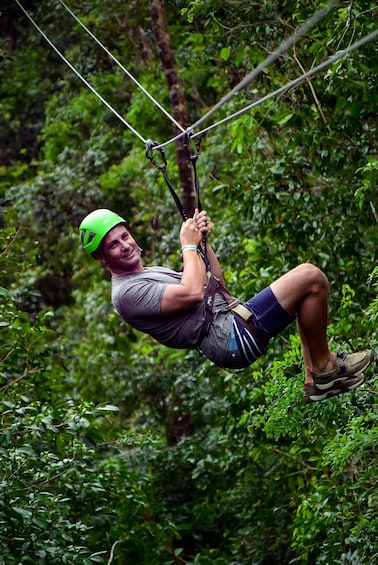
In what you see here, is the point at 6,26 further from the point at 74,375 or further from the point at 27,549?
the point at 27,549

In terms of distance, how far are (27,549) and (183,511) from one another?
15.4 ft

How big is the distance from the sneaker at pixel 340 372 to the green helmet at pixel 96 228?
1.09m

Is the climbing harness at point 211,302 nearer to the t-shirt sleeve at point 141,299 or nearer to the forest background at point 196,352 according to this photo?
the t-shirt sleeve at point 141,299

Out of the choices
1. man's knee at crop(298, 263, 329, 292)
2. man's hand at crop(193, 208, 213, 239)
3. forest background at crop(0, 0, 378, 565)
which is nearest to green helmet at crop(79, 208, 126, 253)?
man's hand at crop(193, 208, 213, 239)

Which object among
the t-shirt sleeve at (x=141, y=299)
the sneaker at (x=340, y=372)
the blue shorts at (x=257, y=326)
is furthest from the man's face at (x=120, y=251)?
the sneaker at (x=340, y=372)

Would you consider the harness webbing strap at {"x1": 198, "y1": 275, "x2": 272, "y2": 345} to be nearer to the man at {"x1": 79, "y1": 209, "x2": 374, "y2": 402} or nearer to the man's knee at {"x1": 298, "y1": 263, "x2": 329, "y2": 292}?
the man at {"x1": 79, "y1": 209, "x2": 374, "y2": 402}

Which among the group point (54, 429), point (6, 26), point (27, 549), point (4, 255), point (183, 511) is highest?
point (6, 26)

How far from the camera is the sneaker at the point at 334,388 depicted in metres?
4.62

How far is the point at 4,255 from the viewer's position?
7.62 m

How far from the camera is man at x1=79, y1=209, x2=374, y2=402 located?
4.36 metres

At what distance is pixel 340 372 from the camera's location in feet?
15.1

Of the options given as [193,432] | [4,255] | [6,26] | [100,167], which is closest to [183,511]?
[193,432]

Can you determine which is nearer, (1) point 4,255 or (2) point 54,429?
(2) point 54,429

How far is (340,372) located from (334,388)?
0.32ft
